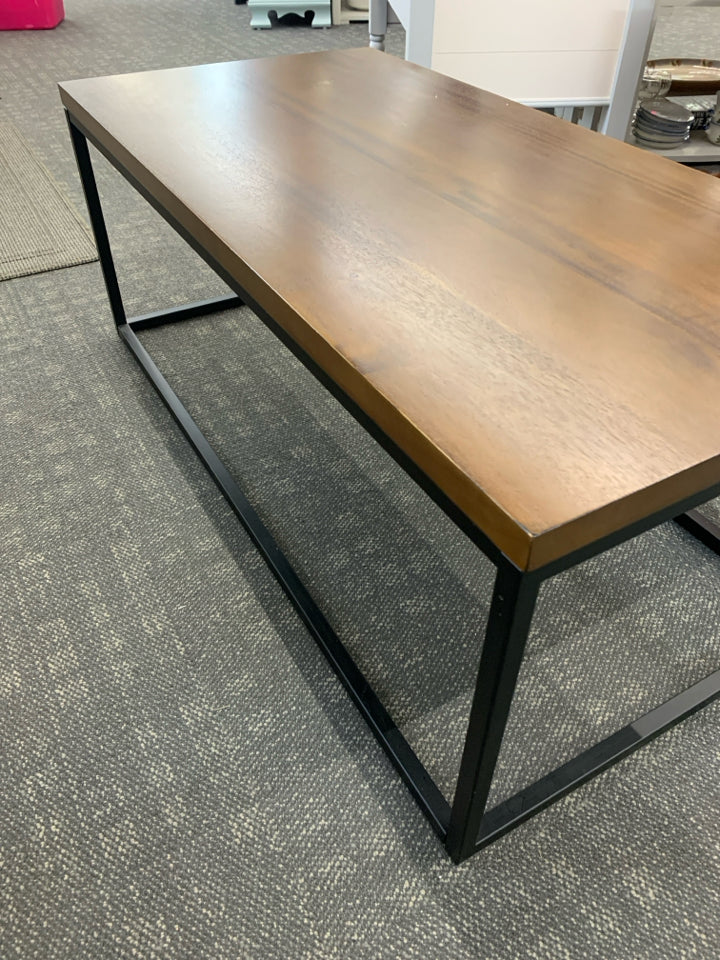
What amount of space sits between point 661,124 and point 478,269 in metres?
1.68

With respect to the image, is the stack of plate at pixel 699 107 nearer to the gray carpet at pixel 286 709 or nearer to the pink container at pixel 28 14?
the gray carpet at pixel 286 709

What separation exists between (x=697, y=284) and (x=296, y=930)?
0.77m

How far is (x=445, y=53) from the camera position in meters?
1.86

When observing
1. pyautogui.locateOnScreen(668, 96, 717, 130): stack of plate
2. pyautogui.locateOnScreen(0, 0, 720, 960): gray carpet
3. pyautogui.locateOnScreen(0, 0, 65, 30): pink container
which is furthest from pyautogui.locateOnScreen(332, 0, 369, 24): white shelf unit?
pyautogui.locateOnScreen(0, 0, 720, 960): gray carpet

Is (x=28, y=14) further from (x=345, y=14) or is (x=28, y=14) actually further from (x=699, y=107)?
(x=699, y=107)

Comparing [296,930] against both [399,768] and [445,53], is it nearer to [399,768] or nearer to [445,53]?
[399,768]

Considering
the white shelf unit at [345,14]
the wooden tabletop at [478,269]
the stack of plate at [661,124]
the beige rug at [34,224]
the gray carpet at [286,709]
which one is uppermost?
the wooden tabletop at [478,269]

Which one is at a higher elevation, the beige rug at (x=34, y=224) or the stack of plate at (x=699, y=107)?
the stack of plate at (x=699, y=107)

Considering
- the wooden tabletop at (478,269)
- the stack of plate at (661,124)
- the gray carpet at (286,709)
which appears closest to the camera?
the wooden tabletop at (478,269)

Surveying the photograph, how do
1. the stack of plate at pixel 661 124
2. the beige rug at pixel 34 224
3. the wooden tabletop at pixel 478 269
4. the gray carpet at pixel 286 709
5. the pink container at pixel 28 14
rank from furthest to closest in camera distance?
the pink container at pixel 28 14
the stack of plate at pixel 661 124
the beige rug at pixel 34 224
the gray carpet at pixel 286 709
the wooden tabletop at pixel 478 269

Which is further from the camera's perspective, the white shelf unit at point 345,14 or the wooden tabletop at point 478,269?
the white shelf unit at point 345,14

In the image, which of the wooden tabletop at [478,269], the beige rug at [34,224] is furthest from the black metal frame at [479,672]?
the beige rug at [34,224]

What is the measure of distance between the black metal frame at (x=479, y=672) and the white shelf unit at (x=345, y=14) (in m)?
3.26

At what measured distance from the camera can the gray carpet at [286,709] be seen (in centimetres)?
75
